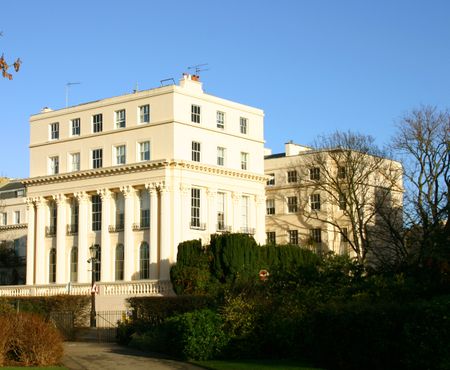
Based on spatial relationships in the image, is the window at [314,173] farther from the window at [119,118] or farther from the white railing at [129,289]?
the white railing at [129,289]

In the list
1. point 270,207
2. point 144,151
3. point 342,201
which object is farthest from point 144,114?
point 270,207

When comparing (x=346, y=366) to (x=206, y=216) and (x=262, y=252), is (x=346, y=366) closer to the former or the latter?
(x=262, y=252)

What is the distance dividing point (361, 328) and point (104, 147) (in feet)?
179

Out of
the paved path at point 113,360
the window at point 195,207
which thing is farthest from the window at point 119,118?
the paved path at point 113,360

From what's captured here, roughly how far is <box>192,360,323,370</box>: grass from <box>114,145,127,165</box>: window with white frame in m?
46.6

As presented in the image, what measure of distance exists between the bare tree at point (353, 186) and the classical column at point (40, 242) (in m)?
25.2

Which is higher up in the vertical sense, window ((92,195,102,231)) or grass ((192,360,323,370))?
window ((92,195,102,231))

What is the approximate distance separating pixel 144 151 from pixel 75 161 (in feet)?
27.4

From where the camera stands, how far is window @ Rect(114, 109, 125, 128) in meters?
76.8

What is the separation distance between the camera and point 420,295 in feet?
91.2

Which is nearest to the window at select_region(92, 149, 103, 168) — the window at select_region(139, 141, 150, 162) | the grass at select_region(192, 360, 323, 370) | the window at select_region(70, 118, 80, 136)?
the window at select_region(70, 118, 80, 136)

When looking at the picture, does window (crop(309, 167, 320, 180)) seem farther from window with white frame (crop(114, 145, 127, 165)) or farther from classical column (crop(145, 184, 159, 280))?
window with white frame (crop(114, 145, 127, 165))

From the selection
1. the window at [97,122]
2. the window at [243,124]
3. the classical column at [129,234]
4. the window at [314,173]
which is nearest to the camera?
the classical column at [129,234]

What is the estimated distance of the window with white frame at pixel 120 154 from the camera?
→ 76.0 metres
